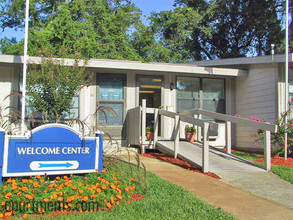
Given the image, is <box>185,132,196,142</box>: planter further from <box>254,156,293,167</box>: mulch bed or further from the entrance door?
<box>254,156,293,167</box>: mulch bed

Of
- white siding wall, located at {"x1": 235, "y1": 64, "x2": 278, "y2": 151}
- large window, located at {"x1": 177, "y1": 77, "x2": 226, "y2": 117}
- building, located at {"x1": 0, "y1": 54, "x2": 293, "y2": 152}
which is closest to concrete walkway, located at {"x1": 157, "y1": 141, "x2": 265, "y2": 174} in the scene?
building, located at {"x1": 0, "y1": 54, "x2": 293, "y2": 152}

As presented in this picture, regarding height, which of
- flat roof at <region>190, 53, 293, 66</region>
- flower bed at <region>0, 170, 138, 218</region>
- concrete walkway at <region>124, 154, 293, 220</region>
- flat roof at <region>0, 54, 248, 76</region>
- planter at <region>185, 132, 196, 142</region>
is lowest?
concrete walkway at <region>124, 154, 293, 220</region>

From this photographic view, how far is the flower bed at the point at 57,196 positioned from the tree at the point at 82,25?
15.0m

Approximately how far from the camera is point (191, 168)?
7.00 m

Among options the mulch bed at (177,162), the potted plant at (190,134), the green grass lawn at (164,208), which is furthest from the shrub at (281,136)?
the green grass lawn at (164,208)

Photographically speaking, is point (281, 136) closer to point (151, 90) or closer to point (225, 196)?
point (151, 90)

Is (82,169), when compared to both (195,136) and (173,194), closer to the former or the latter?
(173,194)

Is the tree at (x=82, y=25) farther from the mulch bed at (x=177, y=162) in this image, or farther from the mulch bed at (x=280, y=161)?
the mulch bed at (x=280, y=161)

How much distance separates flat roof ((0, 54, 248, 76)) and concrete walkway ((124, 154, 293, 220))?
387 cm

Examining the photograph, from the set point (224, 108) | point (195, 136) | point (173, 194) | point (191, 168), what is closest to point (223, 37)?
point (224, 108)

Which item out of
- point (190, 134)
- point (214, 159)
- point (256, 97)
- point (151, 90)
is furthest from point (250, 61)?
point (214, 159)

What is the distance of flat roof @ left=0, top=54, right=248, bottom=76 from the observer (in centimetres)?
851

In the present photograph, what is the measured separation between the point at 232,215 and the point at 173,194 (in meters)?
1.03

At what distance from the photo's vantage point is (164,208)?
4062mm
